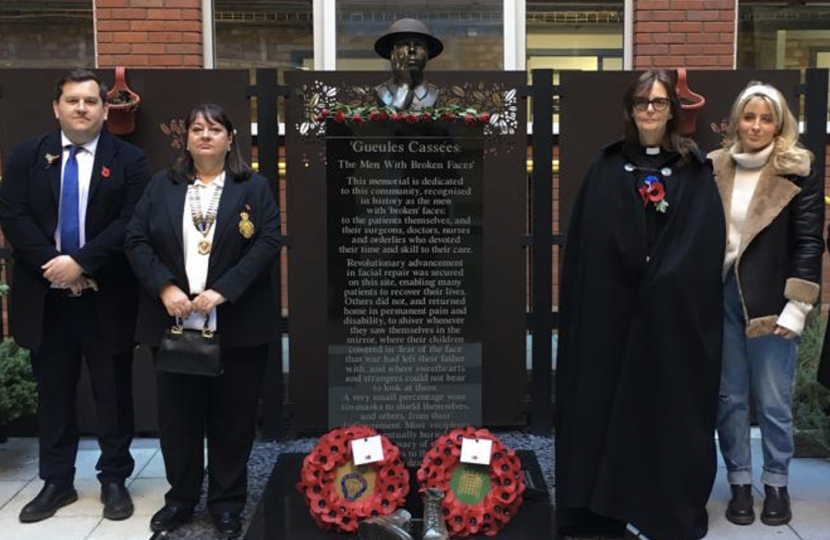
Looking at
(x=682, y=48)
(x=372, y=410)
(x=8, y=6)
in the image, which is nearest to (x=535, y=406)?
(x=372, y=410)

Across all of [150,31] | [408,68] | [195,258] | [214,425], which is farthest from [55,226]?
[150,31]

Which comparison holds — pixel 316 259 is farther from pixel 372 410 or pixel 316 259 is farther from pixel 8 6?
pixel 8 6

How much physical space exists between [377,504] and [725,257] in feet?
6.10

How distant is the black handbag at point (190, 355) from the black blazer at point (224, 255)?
0.14 metres

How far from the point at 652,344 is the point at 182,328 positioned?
6.36 ft

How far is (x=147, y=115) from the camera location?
4.88 m

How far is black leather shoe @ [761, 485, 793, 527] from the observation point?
3.86m

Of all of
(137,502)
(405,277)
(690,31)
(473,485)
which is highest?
(690,31)

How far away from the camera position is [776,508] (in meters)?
3.87

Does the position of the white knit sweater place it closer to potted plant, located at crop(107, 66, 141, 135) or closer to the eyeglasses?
the eyeglasses

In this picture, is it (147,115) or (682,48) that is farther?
(682,48)

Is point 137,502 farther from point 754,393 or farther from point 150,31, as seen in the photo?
point 150,31

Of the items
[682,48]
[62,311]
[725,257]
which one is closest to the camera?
[725,257]

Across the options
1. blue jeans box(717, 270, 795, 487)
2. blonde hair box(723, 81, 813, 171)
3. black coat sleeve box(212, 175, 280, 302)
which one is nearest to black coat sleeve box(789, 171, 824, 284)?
blonde hair box(723, 81, 813, 171)
